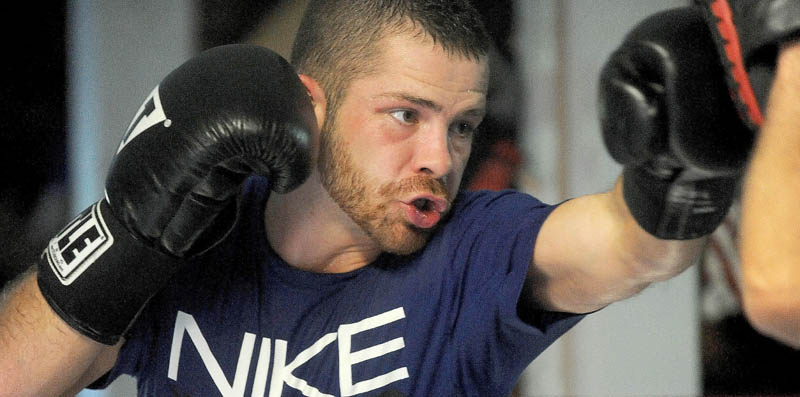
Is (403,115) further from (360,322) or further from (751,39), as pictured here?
(751,39)

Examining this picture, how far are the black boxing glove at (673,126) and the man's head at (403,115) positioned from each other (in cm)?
34

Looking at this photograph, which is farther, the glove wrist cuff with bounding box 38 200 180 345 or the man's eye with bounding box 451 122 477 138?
the man's eye with bounding box 451 122 477 138

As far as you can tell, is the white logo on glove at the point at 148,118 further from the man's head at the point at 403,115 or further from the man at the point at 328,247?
the man's head at the point at 403,115

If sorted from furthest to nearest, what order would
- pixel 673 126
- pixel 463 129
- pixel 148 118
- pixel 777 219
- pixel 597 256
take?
1. pixel 463 129
2. pixel 148 118
3. pixel 597 256
4. pixel 673 126
5. pixel 777 219

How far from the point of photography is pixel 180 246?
4.00 feet

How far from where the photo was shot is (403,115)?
1293 millimetres

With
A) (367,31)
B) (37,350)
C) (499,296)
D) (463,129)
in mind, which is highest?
(367,31)

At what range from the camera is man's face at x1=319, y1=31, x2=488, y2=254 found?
49.8 inches

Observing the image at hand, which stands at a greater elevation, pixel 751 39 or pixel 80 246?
pixel 751 39

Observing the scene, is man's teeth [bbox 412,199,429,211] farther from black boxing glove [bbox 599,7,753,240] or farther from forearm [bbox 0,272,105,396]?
forearm [bbox 0,272,105,396]

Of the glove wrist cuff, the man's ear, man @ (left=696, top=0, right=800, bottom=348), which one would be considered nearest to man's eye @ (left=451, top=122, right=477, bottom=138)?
the man's ear

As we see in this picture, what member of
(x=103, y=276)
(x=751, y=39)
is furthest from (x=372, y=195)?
(x=751, y=39)

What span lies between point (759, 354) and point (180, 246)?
80.4 inches

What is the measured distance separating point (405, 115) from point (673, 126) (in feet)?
1.60
